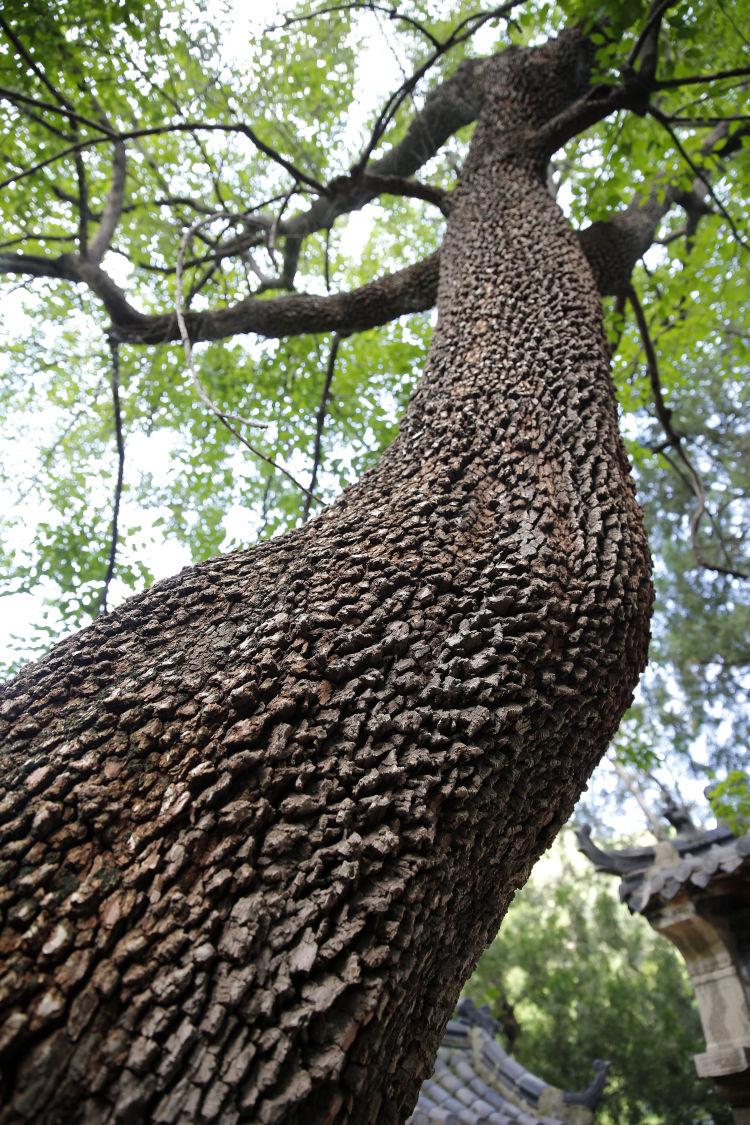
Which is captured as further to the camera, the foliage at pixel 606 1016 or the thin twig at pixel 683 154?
the foliage at pixel 606 1016

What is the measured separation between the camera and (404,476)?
1997 millimetres

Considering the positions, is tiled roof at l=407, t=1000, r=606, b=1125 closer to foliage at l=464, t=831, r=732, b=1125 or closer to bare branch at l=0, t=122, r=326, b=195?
foliage at l=464, t=831, r=732, b=1125

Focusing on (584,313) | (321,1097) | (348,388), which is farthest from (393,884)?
(348,388)

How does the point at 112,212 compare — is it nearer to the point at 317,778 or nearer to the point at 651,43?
the point at 651,43

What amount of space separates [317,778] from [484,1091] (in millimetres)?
6904

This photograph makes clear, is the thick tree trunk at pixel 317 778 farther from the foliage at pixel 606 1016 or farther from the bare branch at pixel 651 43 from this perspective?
the foliage at pixel 606 1016

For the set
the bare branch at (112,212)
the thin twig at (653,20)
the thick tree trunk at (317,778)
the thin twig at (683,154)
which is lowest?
the thick tree trunk at (317,778)

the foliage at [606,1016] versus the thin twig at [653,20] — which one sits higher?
the thin twig at [653,20]

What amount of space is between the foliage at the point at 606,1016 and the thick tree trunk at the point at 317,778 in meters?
8.62

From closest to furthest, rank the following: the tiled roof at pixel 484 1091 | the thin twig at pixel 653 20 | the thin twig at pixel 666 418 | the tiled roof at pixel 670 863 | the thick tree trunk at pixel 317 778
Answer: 1. the thick tree trunk at pixel 317 778
2. the thin twig at pixel 653 20
3. the thin twig at pixel 666 418
4. the tiled roof at pixel 670 863
5. the tiled roof at pixel 484 1091

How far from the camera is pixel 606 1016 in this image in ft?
37.0

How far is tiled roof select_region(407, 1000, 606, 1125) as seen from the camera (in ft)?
19.0

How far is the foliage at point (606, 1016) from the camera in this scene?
10141mm

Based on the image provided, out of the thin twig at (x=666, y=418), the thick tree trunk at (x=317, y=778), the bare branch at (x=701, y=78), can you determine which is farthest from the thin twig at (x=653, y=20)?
the thick tree trunk at (x=317, y=778)
